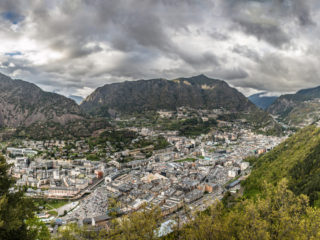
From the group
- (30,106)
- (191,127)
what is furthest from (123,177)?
(30,106)

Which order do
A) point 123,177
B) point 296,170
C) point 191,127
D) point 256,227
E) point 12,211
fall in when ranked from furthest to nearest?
point 191,127 < point 123,177 < point 296,170 < point 256,227 < point 12,211

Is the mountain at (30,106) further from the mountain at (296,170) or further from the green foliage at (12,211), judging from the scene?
the green foliage at (12,211)

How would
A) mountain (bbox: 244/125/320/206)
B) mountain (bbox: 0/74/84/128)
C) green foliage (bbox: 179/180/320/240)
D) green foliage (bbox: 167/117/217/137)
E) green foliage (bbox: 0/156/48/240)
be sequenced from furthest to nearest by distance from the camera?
mountain (bbox: 0/74/84/128)
green foliage (bbox: 167/117/217/137)
mountain (bbox: 244/125/320/206)
green foliage (bbox: 179/180/320/240)
green foliage (bbox: 0/156/48/240)

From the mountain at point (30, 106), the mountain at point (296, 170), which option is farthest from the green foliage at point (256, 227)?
the mountain at point (30, 106)

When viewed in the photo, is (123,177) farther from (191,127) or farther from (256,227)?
(191,127)

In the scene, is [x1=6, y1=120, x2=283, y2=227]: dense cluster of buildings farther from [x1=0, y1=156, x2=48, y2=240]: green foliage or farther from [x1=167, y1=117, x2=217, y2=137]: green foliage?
[x1=167, y1=117, x2=217, y2=137]: green foliage

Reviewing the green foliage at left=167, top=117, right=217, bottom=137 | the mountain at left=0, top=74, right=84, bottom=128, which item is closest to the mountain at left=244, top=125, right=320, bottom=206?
the green foliage at left=167, top=117, right=217, bottom=137

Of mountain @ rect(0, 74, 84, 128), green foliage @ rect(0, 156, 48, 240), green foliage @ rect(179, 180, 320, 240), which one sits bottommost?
green foliage @ rect(179, 180, 320, 240)
